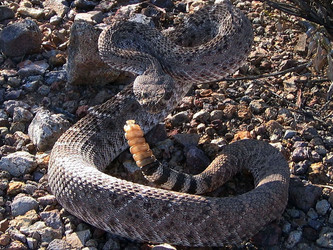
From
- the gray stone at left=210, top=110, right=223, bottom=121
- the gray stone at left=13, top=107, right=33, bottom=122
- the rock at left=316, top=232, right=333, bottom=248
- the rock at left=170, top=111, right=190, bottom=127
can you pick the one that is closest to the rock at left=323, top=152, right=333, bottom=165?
the rock at left=316, top=232, right=333, bottom=248

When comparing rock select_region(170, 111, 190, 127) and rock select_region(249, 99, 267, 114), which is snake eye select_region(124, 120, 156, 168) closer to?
rock select_region(170, 111, 190, 127)

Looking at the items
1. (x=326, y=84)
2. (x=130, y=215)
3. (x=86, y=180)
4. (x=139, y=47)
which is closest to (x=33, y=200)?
(x=86, y=180)

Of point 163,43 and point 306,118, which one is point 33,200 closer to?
point 163,43

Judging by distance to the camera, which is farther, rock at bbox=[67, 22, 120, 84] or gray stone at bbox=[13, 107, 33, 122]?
rock at bbox=[67, 22, 120, 84]

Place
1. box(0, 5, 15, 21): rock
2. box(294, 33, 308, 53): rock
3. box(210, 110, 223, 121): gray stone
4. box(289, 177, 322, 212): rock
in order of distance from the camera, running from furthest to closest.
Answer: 1. box(0, 5, 15, 21): rock
2. box(294, 33, 308, 53): rock
3. box(210, 110, 223, 121): gray stone
4. box(289, 177, 322, 212): rock

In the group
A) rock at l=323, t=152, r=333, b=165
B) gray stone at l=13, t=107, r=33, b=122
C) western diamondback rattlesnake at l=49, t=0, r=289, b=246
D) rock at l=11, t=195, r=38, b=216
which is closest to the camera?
western diamondback rattlesnake at l=49, t=0, r=289, b=246

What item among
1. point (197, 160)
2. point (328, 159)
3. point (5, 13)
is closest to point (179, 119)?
point (197, 160)

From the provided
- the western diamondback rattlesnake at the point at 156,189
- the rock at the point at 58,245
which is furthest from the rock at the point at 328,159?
the rock at the point at 58,245

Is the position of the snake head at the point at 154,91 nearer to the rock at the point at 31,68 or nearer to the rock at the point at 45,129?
the rock at the point at 45,129
